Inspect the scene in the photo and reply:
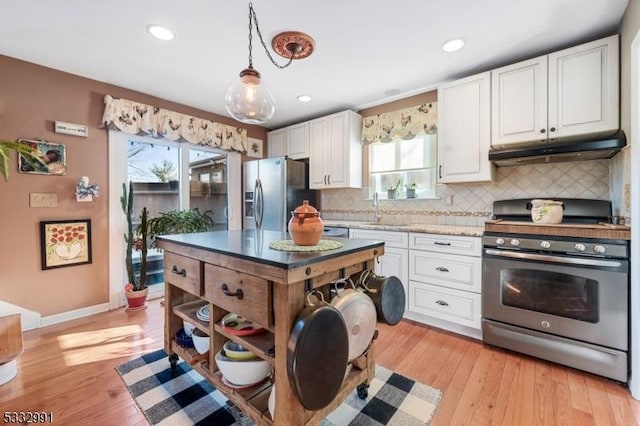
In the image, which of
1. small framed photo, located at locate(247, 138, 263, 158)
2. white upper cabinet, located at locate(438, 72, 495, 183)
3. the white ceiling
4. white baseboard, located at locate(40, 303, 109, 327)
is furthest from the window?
white baseboard, located at locate(40, 303, 109, 327)

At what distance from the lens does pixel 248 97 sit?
166 centimetres

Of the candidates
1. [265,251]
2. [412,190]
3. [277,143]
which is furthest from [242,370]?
[277,143]

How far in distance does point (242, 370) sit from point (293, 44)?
2196 millimetres

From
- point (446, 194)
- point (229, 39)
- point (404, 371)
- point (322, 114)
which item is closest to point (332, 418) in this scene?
point (404, 371)

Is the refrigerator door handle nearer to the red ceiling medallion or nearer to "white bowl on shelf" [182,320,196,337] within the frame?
the red ceiling medallion

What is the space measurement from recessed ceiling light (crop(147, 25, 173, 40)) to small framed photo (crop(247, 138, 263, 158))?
85.0 inches

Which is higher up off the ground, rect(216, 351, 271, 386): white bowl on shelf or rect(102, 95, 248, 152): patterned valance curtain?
rect(102, 95, 248, 152): patterned valance curtain

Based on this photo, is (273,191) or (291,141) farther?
(291,141)

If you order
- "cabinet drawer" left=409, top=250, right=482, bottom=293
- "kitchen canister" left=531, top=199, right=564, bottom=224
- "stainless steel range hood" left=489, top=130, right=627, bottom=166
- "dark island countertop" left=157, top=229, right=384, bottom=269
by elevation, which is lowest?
"cabinet drawer" left=409, top=250, right=482, bottom=293

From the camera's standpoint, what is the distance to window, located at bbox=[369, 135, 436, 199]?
319cm

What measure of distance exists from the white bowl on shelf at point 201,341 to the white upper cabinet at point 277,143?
3.01 metres

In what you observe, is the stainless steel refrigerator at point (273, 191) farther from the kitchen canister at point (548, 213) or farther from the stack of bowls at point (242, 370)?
the kitchen canister at point (548, 213)

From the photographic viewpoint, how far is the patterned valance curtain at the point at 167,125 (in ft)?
9.44

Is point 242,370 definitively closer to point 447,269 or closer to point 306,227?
point 306,227
